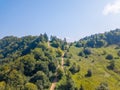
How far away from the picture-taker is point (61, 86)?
12412 centimetres

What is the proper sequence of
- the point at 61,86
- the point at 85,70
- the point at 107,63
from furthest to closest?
the point at 107,63, the point at 85,70, the point at 61,86

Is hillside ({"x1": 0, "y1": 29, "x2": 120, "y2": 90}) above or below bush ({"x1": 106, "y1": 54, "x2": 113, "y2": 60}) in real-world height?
below

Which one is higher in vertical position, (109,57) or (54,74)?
(109,57)

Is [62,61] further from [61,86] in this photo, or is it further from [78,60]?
[61,86]

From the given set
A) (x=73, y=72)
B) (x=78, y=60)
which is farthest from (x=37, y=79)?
(x=78, y=60)

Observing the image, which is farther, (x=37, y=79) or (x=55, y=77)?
(x=55, y=77)

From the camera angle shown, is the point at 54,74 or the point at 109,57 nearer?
the point at 54,74

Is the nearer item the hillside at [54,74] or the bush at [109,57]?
the hillside at [54,74]

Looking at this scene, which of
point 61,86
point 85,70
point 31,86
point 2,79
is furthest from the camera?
point 85,70

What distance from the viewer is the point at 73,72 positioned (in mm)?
150625

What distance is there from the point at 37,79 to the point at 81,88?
27015 mm

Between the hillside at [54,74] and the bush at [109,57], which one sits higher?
the bush at [109,57]

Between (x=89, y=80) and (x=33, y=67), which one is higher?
(x=33, y=67)

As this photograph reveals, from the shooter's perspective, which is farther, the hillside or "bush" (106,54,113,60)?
"bush" (106,54,113,60)
